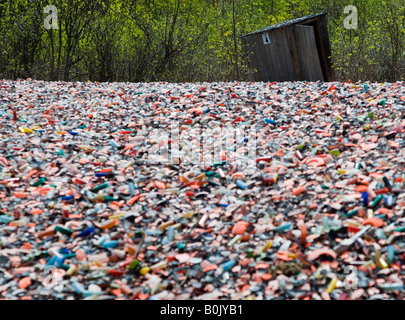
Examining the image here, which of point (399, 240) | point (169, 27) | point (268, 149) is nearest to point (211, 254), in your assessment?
point (399, 240)

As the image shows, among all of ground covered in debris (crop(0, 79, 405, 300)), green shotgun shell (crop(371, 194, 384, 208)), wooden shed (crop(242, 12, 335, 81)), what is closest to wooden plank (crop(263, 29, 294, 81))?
wooden shed (crop(242, 12, 335, 81))

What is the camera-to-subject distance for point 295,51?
6703 mm

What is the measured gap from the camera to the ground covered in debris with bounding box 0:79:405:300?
2490mm

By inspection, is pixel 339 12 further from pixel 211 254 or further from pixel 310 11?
pixel 211 254

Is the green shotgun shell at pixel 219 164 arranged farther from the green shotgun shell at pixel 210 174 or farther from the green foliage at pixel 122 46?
the green foliage at pixel 122 46

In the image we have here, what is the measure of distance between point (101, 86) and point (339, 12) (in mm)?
10674

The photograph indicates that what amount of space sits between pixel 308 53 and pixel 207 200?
445cm

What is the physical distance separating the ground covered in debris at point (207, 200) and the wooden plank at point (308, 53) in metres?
1.92

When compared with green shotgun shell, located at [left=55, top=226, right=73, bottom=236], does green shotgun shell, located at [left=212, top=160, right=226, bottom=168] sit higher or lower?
higher

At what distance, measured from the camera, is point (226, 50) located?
33.4 feet

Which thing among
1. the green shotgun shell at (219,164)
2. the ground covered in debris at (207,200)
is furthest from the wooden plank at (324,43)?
the green shotgun shell at (219,164)

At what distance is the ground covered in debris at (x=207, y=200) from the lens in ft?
8.17

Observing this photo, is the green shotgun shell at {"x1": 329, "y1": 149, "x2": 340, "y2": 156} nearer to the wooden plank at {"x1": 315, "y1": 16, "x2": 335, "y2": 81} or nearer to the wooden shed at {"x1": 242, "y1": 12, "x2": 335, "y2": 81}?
the wooden shed at {"x1": 242, "y1": 12, "x2": 335, "y2": 81}

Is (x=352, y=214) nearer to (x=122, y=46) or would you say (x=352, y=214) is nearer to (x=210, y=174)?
(x=210, y=174)
